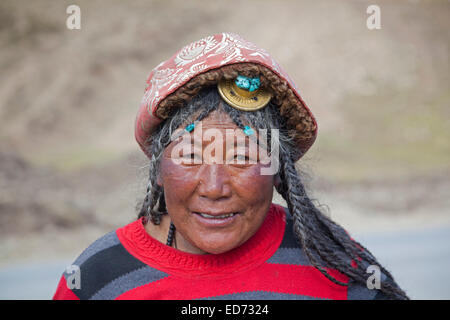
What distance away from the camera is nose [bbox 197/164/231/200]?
5.35 feet

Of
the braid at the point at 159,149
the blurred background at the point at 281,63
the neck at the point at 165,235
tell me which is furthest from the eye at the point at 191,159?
the blurred background at the point at 281,63

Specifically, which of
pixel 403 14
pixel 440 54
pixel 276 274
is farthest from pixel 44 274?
pixel 403 14

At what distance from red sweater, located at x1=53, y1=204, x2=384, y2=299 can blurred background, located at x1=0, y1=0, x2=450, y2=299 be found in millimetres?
2703

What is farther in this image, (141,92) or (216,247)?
(141,92)

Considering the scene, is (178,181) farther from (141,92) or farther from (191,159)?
(141,92)

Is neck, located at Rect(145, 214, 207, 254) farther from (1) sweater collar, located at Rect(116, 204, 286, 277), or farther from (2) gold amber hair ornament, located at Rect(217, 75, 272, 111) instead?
(2) gold amber hair ornament, located at Rect(217, 75, 272, 111)

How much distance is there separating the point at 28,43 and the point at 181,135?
11.3 metres

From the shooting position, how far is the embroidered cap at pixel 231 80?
1636 millimetres

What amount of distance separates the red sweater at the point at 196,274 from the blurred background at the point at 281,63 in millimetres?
2703

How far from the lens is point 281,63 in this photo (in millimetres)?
12195

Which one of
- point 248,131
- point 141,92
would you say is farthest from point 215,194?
point 141,92

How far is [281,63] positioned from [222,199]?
35.9 ft

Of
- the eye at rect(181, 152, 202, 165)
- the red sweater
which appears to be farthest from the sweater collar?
the eye at rect(181, 152, 202, 165)

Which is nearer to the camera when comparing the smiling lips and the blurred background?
the smiling lips
